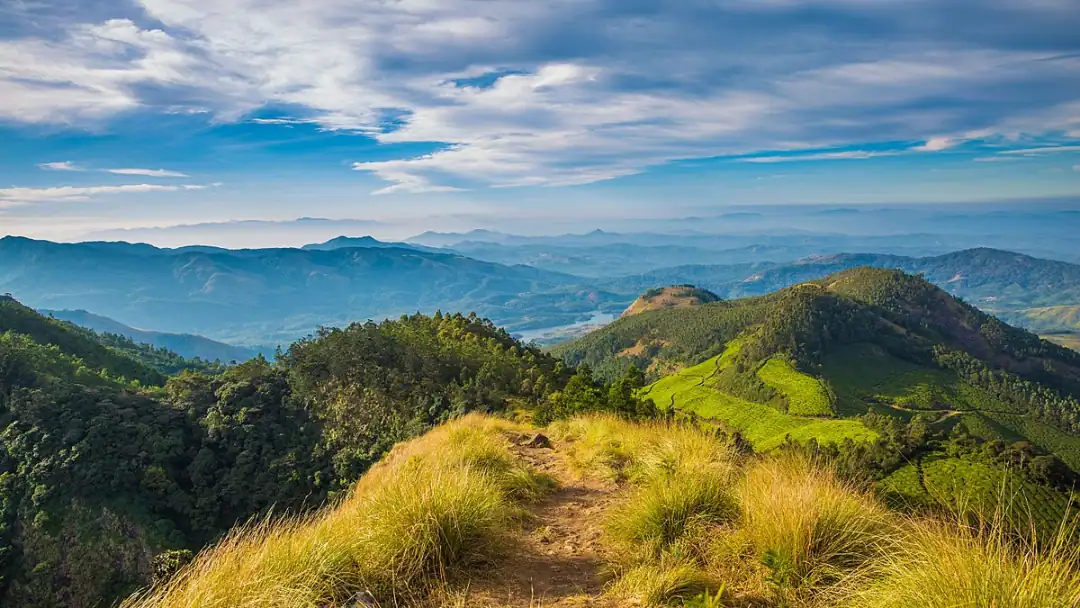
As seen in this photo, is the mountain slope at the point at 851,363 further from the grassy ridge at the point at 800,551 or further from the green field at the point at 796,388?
the grassy ridge at the point at 800,551

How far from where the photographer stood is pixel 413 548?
4.70m

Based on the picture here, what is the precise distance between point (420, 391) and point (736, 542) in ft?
104

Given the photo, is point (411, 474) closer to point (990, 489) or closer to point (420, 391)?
point (990, 489)

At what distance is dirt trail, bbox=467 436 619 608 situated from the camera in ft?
14.8

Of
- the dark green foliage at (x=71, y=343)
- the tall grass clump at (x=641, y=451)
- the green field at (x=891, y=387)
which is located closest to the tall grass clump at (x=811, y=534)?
the tall grass clump at (x=641, y=451)

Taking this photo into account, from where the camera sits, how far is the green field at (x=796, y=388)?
267ft

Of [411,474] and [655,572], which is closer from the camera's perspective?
[655,572]

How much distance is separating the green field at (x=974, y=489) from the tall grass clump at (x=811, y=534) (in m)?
2.19

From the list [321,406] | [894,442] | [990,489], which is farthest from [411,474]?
[321,406]

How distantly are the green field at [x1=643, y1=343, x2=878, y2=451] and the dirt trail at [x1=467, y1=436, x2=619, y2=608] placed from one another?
4943 cm

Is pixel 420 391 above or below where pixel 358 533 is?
below

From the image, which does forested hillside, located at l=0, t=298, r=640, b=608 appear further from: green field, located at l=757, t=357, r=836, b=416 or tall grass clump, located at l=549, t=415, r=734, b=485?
green field, located at l=757, t=357, r=836, b=416

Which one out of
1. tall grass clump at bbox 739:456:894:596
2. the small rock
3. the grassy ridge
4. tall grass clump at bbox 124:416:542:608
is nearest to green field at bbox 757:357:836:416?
the small rock

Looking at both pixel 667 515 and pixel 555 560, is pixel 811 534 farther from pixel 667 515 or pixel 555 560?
pixel 555 560
